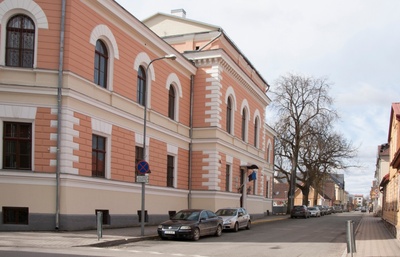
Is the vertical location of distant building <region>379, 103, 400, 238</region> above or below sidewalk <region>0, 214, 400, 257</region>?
above

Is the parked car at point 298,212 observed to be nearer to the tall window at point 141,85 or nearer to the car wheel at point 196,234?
the tall window at point 141,85

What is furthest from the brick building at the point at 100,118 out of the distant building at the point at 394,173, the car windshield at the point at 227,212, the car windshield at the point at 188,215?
the distant building at the point at 394,173

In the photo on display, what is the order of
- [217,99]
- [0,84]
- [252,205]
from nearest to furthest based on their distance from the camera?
[0,84] → [217,99] → [252,205]

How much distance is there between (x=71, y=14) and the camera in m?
19.9

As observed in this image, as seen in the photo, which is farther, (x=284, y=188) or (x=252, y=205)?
(x=284, y=188)

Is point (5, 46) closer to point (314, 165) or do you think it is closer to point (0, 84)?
point (0, 84)

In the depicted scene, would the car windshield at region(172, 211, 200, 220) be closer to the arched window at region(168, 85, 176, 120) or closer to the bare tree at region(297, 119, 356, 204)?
→ the arched window at region(168, 85, 176, 120)

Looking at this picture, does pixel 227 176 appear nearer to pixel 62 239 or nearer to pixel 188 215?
pixel 188 215

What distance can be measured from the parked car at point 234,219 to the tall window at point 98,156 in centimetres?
716

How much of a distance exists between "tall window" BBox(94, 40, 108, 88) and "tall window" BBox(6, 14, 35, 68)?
329 centimetres

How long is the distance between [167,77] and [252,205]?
16831 mm

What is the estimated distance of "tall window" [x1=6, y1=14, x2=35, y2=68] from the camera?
19.6 metres

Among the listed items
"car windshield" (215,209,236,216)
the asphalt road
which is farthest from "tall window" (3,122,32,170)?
"car windshield" (215,209,236,216)

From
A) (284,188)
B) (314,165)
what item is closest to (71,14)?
(314,165)
